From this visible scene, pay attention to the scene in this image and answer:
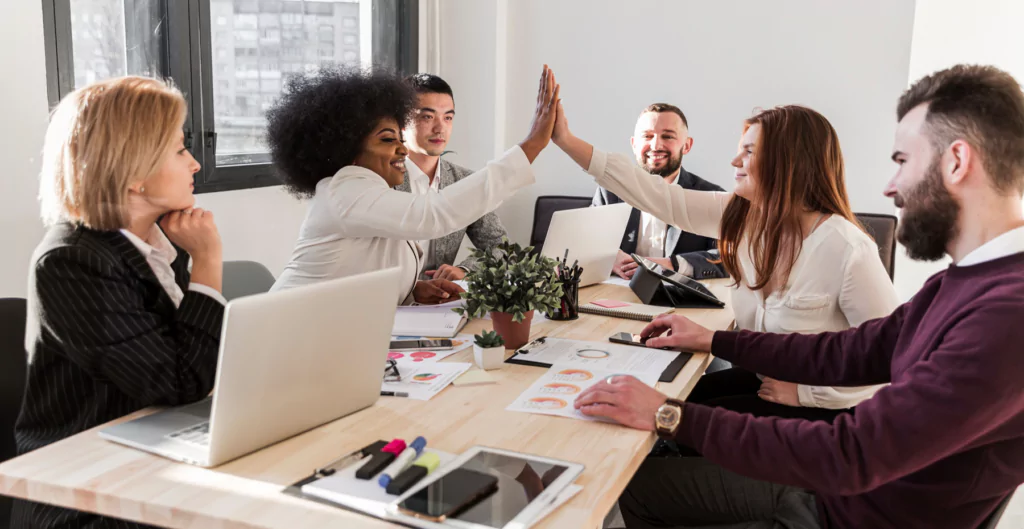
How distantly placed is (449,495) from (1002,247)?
3.12 ft

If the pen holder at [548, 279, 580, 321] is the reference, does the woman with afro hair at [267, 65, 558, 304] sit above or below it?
above

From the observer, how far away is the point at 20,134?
232 cm

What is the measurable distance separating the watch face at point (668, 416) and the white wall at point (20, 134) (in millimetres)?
1986

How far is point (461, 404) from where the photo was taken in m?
1.55

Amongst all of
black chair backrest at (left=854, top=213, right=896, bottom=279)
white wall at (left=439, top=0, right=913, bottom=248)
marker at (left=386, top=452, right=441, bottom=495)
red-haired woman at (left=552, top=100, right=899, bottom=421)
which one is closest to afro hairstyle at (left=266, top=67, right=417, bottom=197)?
red-haired woman at (left=552, top=100, right=899, bottom=421)

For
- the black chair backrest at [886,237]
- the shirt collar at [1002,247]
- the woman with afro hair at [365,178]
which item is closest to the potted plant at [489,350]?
the woman with afro hair at [365,178]

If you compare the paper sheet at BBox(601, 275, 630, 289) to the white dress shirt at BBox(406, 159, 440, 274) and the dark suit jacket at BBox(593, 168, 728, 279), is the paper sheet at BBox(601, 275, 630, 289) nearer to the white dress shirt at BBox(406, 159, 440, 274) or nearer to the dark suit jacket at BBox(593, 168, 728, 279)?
the dark suit jacket at BBox(593, 168, 728, 279)

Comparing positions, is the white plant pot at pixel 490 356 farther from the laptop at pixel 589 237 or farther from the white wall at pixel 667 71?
the white wall at pixel 667 71

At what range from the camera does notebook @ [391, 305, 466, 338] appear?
203 centimetres

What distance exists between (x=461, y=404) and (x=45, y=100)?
1.74 m

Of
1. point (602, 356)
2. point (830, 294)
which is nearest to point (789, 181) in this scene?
point (830, 294)

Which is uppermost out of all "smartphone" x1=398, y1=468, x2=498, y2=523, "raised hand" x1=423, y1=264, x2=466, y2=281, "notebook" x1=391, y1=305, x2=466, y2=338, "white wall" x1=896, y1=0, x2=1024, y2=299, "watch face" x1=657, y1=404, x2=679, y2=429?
"white wall" x1=896, y1=0, x2=1024, y2=299

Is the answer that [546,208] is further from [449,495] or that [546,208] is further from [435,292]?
[449,495]

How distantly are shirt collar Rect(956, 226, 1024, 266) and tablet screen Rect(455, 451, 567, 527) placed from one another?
766 mm
